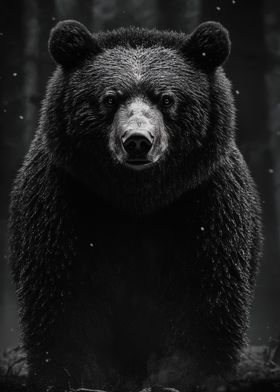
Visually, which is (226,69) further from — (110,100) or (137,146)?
(137,146)

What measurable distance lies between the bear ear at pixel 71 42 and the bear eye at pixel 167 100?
0.75 meters

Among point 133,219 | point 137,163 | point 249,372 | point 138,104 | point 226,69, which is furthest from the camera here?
point 226,69

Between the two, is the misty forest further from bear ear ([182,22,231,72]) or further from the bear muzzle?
the bear muzzle

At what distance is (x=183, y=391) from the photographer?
18.6 ft

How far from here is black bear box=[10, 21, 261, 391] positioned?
5504mm

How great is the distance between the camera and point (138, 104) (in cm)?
525

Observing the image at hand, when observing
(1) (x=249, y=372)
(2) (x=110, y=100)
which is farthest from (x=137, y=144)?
(1) (x=249, y=372)

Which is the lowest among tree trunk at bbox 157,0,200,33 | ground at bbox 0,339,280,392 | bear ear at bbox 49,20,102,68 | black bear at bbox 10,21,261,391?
ground at bbox 0,339,280,392

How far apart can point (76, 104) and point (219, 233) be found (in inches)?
58.5

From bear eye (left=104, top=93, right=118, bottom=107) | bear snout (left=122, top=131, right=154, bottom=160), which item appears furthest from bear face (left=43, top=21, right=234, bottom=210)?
bear snout (left=122, top=131, right=154, bottom=160)

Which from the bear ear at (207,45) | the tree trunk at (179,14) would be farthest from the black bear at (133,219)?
the tree trunk at (179,14)

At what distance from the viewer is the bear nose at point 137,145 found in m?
4.72

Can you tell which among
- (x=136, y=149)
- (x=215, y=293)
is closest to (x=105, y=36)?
(x=136, y=149)

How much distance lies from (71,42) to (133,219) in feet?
4.82
